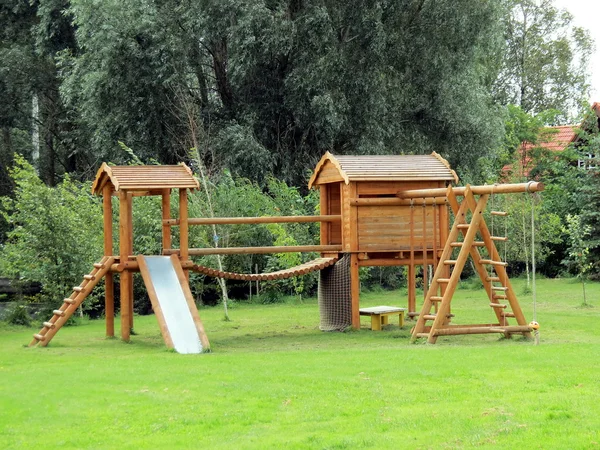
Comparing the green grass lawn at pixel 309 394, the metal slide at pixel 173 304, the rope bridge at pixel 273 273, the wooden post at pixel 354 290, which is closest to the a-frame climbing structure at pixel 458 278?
the green grass lawn at pixel 309 394

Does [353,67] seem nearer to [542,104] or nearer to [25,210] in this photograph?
[25,210]

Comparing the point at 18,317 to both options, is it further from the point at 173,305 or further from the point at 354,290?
the point at 354,290

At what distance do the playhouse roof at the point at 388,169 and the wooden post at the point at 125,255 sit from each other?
406 cm

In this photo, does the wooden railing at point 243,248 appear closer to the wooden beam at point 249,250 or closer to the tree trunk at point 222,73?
the wooden beam at point 249,250

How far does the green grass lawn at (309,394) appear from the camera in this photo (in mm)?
8438

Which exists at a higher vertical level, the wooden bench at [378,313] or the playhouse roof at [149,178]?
the playhouse roof at [149,178]

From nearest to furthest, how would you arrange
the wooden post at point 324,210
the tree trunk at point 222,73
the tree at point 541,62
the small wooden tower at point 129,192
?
the small wooden tower at point 129,192 → the wooden post at point 324,210 → the tree trunk at point 222,73 → the tree at point 541,62

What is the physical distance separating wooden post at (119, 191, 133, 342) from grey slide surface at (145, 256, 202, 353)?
0.45 m

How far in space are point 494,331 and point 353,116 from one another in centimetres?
1594

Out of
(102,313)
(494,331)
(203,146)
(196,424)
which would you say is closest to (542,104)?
(203,146)

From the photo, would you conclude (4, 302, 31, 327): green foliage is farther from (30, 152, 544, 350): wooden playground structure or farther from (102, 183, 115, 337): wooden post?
(102, 183, 115, 337): wooden post

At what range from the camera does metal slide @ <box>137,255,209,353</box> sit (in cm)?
1477

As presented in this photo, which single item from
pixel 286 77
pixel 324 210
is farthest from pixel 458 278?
pixel 286 77

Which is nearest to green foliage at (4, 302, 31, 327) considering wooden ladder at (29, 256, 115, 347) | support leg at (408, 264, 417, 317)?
wooden ladder at (29, 256, 115, 347)
